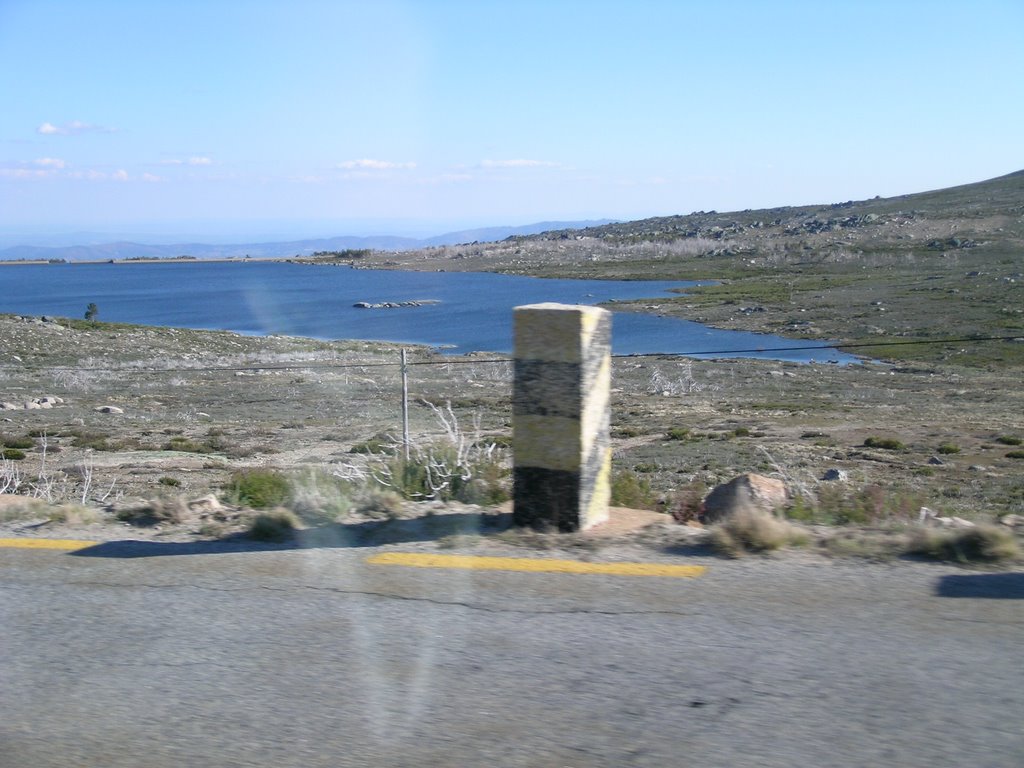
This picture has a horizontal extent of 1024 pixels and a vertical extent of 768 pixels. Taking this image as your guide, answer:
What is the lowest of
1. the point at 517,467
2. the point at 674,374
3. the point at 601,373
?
the point at 674,374

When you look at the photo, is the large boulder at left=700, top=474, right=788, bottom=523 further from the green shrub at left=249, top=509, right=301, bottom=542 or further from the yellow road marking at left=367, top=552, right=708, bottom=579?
the green shrub at left=249, top=509, right=301, bottom=542

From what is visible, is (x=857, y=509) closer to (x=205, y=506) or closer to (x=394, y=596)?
(x=394, y=596)

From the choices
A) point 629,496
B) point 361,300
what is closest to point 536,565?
point 629,496

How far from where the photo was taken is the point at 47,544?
6.03 meters

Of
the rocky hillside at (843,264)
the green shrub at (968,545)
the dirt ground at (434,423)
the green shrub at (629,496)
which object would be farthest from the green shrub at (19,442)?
the rocky hillside at (843,264)

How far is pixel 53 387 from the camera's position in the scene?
105 ft

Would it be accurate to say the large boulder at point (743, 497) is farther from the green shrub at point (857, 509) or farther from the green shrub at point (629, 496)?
the green shrub at point (629, 496)

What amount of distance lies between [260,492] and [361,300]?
7354cm

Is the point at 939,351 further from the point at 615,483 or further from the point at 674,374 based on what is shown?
the point at 615,483

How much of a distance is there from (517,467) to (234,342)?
151 ft

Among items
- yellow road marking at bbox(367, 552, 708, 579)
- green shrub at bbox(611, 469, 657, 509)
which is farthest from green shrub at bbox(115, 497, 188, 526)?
green shrub at bbox(611, 469, 657, 509)

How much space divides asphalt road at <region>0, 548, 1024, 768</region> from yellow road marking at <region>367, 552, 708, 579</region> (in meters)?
0.10

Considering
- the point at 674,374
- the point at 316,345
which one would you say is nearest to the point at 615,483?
the point at 674,374

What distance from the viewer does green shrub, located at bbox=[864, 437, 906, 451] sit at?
23453 millimetres
